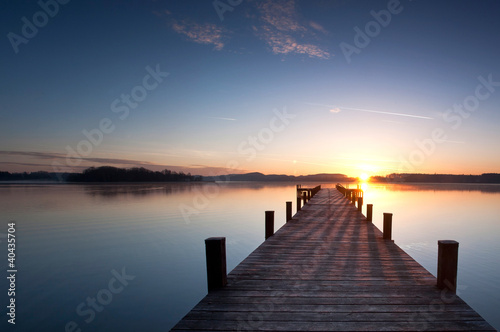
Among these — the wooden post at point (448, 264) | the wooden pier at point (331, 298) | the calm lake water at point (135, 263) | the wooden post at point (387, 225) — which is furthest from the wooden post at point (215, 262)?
the wooden post at point (387, 225)

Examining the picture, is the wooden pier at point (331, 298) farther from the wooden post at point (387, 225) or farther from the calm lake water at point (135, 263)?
the calm lake water at point (135, 263)

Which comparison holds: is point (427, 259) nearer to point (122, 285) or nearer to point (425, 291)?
point (425, 291)

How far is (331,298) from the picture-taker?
4125mm

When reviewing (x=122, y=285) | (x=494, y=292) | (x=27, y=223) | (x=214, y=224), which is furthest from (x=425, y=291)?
(x=27, y=223)

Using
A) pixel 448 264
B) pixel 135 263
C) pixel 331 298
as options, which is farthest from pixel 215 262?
pixel 135 263

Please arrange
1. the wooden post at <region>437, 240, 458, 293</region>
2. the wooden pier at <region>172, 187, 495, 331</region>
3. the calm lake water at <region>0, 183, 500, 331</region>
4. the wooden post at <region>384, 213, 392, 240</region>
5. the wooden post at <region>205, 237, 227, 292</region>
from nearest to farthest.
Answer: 1. the wooden pier at <region>172, 187, 495, 331</region>
2. the wooden post at <region>437, 240, 458, 293</region>
3. the wooden post at <region>205, 237, 227, 292</region>
4. the wooden post at <region>384, 213, 392, 240</region>
5. the calm lake water at <region>0, 183, 500, 331</region>

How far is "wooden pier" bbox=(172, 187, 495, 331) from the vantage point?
11.2 feet

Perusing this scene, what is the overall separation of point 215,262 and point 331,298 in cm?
192

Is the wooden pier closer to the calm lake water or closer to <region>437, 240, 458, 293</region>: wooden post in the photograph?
<region>437, 240, 458, 293</region>: wooden post

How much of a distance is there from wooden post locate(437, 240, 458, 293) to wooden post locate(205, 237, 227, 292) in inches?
140

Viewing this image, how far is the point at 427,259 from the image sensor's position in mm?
13578

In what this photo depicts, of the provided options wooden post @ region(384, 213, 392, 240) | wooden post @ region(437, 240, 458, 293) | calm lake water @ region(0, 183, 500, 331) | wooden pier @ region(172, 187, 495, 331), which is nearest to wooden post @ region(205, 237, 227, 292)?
wooden pier @ region(172, 187, 495, 331)

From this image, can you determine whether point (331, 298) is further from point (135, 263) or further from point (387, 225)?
point (135, 263)

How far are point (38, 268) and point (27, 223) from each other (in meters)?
12.7
